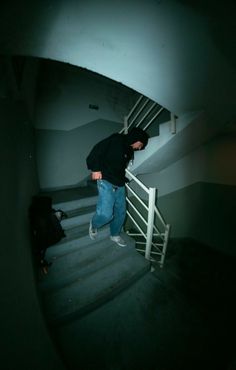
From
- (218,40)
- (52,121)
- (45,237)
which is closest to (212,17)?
(218,40)

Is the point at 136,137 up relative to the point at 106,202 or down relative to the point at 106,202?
up

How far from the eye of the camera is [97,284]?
1.83 m

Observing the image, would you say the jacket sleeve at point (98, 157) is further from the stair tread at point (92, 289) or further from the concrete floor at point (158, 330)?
the concrete floor at point (158, 330)

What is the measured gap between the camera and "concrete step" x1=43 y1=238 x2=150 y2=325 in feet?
5.11

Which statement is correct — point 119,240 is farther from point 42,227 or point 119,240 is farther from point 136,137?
point 136,137

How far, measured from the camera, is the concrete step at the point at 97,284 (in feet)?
5.11

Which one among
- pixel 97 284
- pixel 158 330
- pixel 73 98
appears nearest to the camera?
pixel 158 330

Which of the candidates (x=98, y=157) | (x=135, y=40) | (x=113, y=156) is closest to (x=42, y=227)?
(x=98, y=157)

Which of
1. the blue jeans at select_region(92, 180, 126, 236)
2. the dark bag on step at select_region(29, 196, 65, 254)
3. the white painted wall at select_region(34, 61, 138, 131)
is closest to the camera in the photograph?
the dark bag on step at select_region(29, 196, 65, 254)

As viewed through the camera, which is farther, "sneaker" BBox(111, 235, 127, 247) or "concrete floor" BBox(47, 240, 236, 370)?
"sneaker" BBox(111, 235, 127, 247)

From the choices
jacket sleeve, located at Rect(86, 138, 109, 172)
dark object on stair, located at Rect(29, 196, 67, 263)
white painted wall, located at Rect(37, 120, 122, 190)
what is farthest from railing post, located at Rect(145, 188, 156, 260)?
white painted wall, located at Rect(37, 120, 122, 190)

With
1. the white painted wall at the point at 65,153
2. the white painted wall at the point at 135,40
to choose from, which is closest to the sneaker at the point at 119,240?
the white painted wall at the point at 65,153

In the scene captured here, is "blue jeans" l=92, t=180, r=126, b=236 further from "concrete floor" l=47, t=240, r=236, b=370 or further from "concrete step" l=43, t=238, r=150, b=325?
"concrete floor" l=47, t=240, r=236, b=370

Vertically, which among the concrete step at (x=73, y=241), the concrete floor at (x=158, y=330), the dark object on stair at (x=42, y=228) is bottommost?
the concrete floor at (x=158, y=330)
